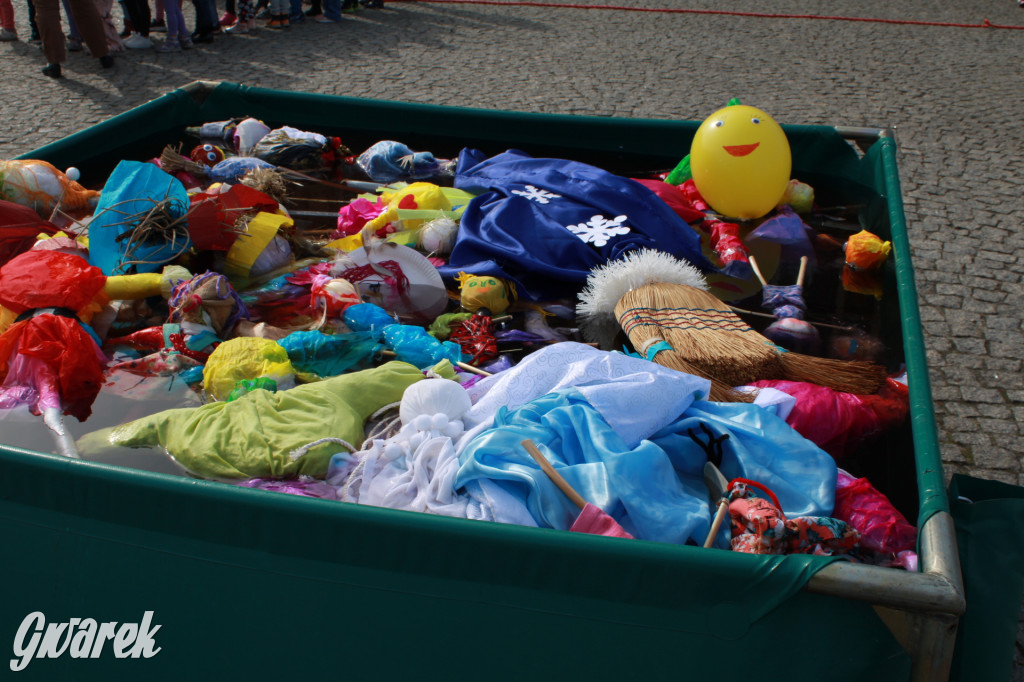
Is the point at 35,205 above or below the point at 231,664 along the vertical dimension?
above

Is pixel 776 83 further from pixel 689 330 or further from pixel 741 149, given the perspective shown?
pixel 689 330

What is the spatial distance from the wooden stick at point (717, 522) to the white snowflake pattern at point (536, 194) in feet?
8.42

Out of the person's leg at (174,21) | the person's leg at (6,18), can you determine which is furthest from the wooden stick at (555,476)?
the person's leg at (6,18)

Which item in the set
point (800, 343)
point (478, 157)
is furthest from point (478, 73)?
point (800, 343)

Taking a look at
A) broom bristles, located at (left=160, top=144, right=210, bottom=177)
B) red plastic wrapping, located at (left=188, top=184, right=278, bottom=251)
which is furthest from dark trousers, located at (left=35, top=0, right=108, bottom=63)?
red plastic wrapping, located at (left=188, top=184, right=278, bottom=251)

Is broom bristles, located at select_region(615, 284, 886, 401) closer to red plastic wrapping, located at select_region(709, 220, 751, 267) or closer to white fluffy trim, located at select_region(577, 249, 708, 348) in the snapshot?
white fluffy trim, located at select_region(577, 249, 708, 348)

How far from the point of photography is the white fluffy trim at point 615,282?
3.75 metres

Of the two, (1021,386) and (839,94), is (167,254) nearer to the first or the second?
(1021,386)

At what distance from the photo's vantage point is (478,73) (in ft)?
28.0

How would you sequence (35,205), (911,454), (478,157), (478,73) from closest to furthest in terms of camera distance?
(911,454), (35,205), (478,157), (478,73)

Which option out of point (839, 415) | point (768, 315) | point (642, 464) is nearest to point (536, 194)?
point (768, 315)

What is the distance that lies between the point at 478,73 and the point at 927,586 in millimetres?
7736

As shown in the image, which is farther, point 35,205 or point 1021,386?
point 35,205

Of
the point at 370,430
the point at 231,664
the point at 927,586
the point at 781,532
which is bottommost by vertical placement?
the point at 231,664
